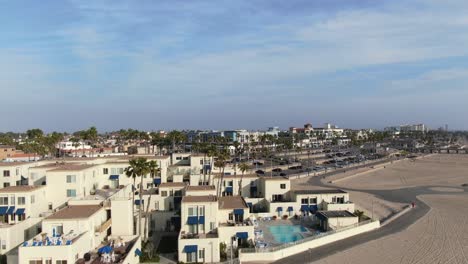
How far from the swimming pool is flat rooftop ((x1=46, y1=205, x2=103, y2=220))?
15965 millimetres

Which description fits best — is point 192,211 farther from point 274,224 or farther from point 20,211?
point 20,211

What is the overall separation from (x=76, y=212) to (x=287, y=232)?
19.3 meters

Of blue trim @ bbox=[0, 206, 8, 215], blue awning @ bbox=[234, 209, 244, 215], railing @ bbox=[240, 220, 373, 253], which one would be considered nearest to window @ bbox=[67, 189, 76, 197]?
blue trim @ bbox=[0, 206, 8, 215]

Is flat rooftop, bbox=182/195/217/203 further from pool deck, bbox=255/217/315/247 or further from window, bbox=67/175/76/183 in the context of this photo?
window, bbox=67/175/76/183

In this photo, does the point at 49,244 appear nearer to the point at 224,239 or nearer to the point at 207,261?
the point at 207,261

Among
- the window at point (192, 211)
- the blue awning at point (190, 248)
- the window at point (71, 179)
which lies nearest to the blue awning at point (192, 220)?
the window at point (192, 211)

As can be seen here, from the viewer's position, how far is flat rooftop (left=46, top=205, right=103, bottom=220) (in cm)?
2873

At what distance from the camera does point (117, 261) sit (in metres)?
25.1

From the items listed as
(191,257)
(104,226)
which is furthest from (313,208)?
(104,226)

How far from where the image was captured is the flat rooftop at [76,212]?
28734 millimetres

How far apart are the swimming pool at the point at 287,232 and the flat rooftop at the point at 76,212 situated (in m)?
16.0

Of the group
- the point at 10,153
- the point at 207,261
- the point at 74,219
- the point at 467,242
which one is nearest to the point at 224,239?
the point at 207,261

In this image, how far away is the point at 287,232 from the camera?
38.2 m

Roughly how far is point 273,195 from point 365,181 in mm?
34596
